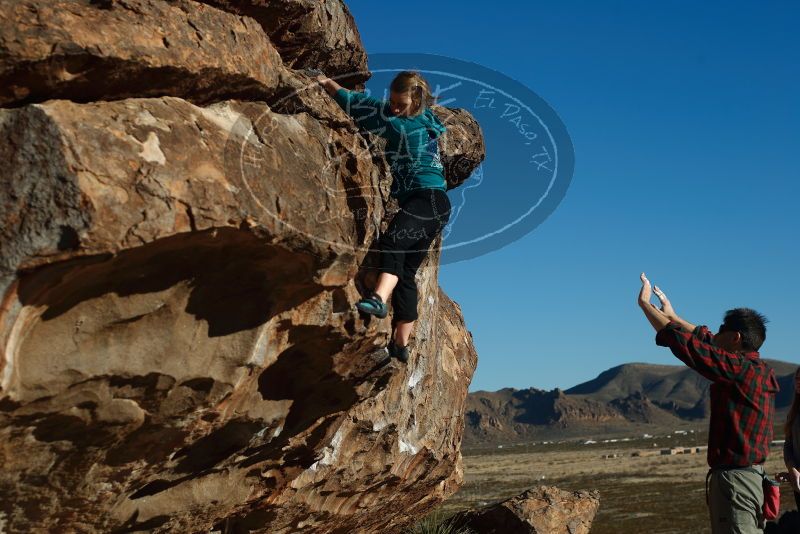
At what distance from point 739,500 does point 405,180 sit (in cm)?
368

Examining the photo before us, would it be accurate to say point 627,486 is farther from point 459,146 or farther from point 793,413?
point 793,413

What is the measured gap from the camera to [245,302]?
6.61 meters

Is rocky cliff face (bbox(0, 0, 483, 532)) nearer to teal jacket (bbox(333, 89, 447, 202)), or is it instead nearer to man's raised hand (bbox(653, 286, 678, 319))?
teal jacket (bbox(333, 89, 447, 202))

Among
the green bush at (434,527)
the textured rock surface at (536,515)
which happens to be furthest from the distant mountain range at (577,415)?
the green bush at (434,527)

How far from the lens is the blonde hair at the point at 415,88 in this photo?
7203mm

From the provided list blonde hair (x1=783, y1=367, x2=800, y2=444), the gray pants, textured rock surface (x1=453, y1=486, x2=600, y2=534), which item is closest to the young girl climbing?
the gray pants

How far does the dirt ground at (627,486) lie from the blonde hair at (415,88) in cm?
1712

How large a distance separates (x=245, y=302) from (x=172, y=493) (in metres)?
2.30

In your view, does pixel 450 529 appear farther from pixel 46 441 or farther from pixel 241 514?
A: pixel 46 441

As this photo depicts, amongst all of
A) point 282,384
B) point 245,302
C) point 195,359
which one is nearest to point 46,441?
point 195,359

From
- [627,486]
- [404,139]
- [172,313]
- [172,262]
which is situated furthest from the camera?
[627,486]

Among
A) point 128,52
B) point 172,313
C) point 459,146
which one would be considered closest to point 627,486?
point 459,146

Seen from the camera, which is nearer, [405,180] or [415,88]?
[415,88]

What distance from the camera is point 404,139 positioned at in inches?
297
